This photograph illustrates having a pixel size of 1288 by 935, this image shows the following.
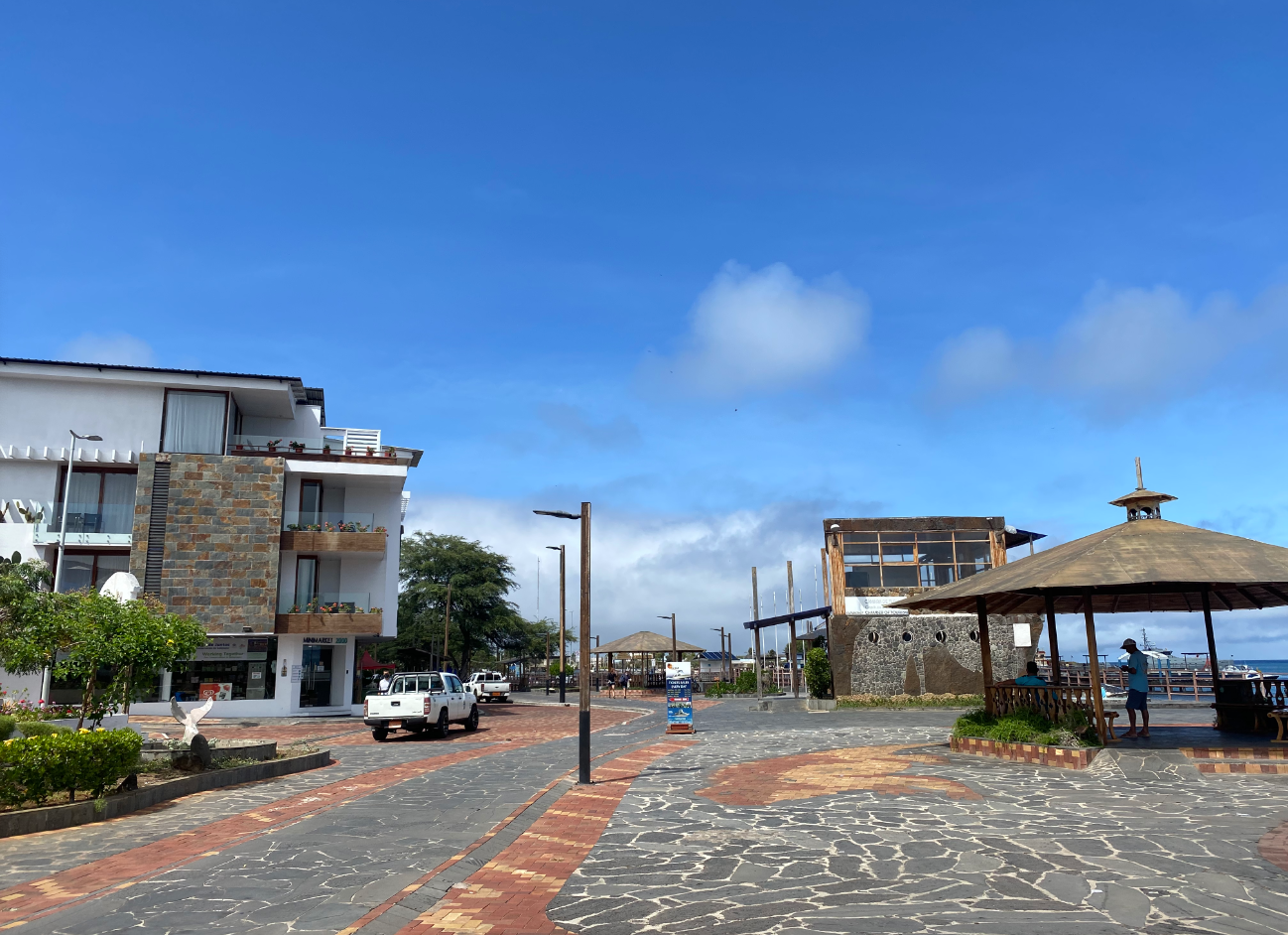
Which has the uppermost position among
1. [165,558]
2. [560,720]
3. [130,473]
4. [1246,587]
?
[130,473]

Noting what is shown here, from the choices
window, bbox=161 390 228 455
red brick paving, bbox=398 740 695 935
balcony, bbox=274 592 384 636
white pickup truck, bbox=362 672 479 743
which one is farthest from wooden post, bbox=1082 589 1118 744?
window, bbox=161 390 228 455

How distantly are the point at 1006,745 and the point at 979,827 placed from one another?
631cm

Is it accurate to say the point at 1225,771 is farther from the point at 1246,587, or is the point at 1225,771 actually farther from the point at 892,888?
the point at 892,888

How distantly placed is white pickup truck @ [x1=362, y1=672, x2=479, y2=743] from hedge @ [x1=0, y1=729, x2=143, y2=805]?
1072 centimetres

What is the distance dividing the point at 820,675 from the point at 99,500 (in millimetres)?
26036

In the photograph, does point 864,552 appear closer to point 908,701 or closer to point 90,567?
point 908,701

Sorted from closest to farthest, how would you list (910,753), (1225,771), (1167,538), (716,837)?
(716,837) < (1225,771) < (1167,538) < (910,753)

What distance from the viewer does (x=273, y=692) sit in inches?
1280

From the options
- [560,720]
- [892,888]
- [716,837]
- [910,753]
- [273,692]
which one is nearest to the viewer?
[892,888]

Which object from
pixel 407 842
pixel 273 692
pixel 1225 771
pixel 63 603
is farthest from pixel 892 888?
pixel 273 692

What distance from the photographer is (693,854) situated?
895cm

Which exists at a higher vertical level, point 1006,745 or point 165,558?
point 165,558

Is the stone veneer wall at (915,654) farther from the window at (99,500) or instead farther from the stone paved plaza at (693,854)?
the window at (99,500)

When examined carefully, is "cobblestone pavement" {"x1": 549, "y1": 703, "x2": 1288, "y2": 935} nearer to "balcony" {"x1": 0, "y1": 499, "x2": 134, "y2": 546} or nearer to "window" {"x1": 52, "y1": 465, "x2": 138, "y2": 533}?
"balcony" {"x1": 0, "y1": 499, "x2": 134, "y2": 546}
